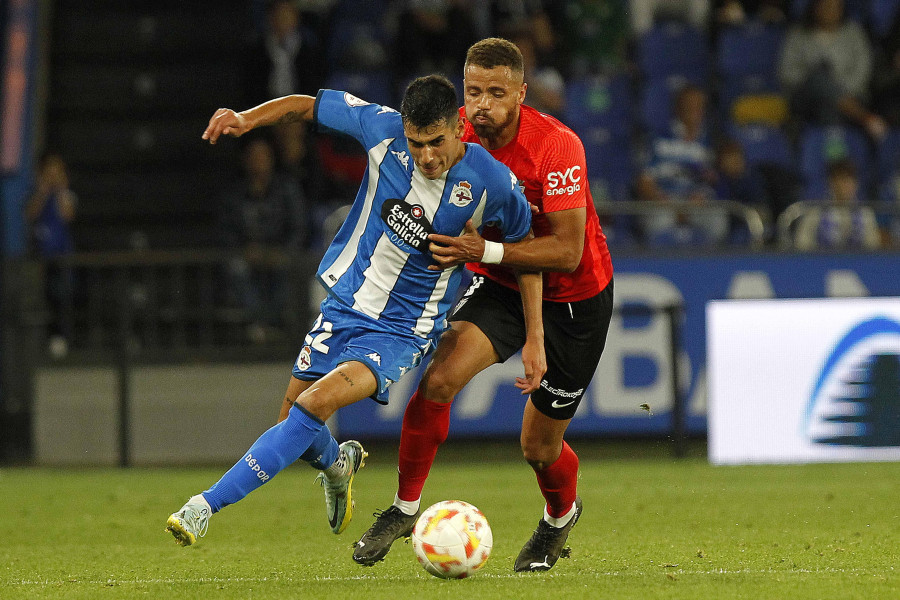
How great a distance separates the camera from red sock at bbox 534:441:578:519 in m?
5.65

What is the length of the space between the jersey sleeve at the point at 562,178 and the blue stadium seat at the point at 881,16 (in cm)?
979

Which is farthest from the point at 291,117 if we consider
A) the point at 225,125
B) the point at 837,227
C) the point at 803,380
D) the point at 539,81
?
the point at 539,81

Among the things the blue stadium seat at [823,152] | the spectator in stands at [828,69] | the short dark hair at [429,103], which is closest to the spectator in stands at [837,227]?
the blue stadium seat at [823,152]

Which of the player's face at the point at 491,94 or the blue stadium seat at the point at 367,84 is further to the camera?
the blue stadium seat at the point at 367,84

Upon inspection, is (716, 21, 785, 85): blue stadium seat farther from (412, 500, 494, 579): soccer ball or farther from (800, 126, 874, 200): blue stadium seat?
(412, 500, 494, 579): soccer ball

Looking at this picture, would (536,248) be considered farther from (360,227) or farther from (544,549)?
(544,549)

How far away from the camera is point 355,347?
16.9 feet

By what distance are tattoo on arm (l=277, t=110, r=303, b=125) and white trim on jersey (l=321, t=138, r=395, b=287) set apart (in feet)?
1.18

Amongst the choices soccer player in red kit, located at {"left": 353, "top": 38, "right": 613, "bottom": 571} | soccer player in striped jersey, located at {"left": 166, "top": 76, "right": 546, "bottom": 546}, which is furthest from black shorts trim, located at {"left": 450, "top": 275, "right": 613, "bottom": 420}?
soccer player in striped jersey, located at {"left": 166, "top": 76, "right": 546, "bottom": 546}

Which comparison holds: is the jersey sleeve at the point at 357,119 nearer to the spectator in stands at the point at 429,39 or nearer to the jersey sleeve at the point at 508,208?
the jersey sleeve at the point at 508,208

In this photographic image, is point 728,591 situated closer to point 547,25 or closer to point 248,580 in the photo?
point 248,580

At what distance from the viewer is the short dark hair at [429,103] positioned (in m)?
4.91

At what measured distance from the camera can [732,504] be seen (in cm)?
774

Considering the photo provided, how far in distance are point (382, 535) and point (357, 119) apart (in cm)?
175
